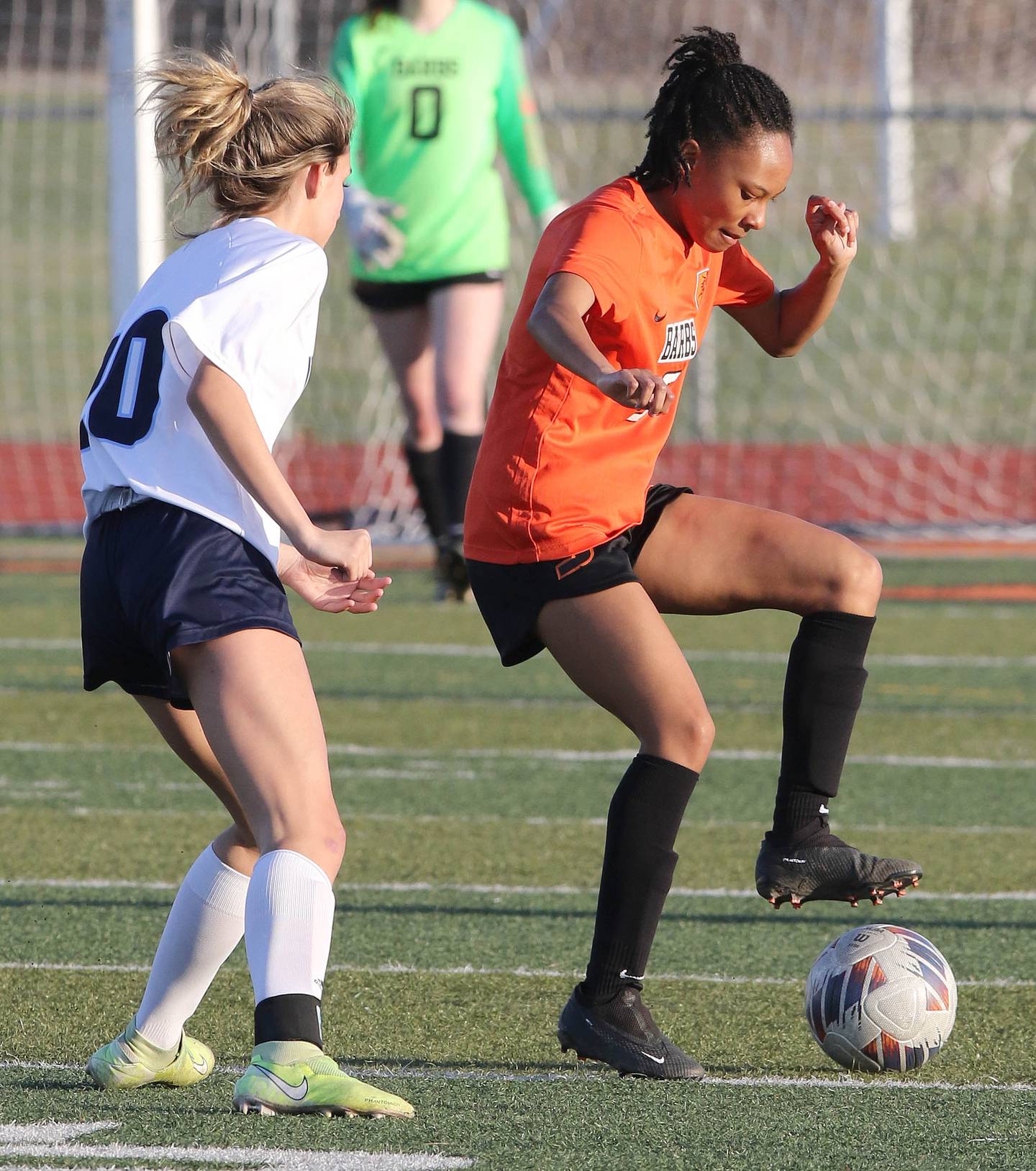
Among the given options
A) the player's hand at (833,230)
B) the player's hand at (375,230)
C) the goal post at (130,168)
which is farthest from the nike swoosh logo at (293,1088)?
the goal post at (130,168)

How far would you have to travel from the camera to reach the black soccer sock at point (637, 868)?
355 cm

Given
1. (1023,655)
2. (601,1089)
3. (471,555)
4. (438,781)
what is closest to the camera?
(601,1089)

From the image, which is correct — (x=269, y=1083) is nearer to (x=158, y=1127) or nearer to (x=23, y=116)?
(x=158, y=1127)

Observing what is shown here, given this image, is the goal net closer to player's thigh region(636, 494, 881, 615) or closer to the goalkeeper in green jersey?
the goalkeeper in green jersey

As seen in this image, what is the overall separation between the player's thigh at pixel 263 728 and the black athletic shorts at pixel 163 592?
0.11ft

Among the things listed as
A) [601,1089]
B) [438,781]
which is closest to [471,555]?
[601,1089]

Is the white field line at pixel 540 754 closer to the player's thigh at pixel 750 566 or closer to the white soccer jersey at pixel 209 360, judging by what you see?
the player's thigh at pixel 750 566

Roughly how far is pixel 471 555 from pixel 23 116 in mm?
10654

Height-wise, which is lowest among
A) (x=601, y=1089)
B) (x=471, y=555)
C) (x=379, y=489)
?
(x=379, y=489)

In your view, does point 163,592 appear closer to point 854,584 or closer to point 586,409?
point 586,409

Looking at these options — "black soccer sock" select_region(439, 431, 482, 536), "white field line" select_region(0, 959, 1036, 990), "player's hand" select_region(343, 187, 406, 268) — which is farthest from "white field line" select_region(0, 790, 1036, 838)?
"player's hand" select_region(343, 187, 406, 268)

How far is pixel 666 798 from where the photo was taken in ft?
11.8

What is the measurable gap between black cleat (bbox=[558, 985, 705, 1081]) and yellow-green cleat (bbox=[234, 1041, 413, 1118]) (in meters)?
0.53

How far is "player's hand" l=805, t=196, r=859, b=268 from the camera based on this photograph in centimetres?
400
